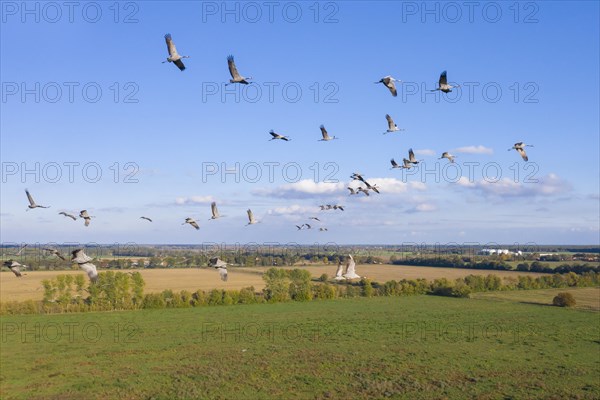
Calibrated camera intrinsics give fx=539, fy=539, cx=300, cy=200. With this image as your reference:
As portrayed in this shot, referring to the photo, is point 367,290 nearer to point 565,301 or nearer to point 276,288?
point 276,288

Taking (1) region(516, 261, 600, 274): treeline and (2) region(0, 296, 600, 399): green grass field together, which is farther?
(1) region(516, 261, 600, 274): treeline

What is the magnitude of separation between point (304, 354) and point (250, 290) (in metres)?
53.1

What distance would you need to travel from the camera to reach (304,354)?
197 ft

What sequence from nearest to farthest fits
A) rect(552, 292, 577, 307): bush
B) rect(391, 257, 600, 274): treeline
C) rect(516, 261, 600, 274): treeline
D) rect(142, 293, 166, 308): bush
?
rect(142, 293, 166, 308): bush → rect(552, 292, 577, 307): bush → rect(516, 261, 600, 274): treeline → rect(391, 257, 600, 274): treeline

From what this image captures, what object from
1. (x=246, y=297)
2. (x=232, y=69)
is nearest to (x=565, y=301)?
(x=246, y=297)

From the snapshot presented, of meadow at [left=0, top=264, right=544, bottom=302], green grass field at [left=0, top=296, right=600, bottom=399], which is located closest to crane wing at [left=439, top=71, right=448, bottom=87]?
green grass field at [left=0, top=296, right=600, bottom=399]

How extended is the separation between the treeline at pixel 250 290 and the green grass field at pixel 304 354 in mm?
4351

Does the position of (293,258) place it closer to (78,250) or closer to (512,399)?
(512,399)

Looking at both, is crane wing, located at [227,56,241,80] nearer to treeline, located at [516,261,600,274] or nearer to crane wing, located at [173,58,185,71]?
crane wing, located at [173,58,185,71]

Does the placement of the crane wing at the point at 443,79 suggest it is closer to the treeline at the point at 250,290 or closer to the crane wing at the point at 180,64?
the crane wing at the point at 180,64

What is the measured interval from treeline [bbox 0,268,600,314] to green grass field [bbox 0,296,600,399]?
435cm

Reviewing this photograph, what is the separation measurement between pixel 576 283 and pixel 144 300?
104 meters

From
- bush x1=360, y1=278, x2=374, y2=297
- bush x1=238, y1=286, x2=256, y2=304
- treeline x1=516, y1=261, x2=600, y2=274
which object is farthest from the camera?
treeline x1=516, y1=261, x2=600, y2=274

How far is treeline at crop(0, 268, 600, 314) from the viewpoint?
96.4 metres
